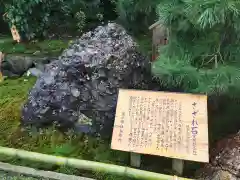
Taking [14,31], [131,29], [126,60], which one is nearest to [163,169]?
[126,60]

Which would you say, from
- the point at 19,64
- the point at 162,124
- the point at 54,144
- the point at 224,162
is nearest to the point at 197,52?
the point at 162,124

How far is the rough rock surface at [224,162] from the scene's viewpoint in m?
3.28

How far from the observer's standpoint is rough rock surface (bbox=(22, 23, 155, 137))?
12.4 feet

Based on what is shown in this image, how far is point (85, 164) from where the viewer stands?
11.7 ft

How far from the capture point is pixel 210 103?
156 inches

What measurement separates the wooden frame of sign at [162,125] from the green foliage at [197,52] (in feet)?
0.60

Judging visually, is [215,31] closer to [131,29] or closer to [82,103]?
[82,103]

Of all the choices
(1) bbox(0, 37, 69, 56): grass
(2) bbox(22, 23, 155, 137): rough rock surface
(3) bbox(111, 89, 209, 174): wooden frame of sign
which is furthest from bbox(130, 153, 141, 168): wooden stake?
(1) bbox(0, 37, 69, 56): grass

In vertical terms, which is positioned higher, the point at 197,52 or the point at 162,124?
the point at 197,52

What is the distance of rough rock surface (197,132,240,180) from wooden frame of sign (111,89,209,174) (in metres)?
0.27

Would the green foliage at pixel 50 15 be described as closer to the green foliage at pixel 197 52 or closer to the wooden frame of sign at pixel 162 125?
the wooden frame of sign at pixel 162 125

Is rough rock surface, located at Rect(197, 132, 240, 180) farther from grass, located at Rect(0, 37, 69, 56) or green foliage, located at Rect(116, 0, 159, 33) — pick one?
grass, located at Rect(0, 37, 69, 56)

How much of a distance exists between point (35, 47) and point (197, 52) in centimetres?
366

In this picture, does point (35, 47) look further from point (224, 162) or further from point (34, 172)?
point (224, 162)
